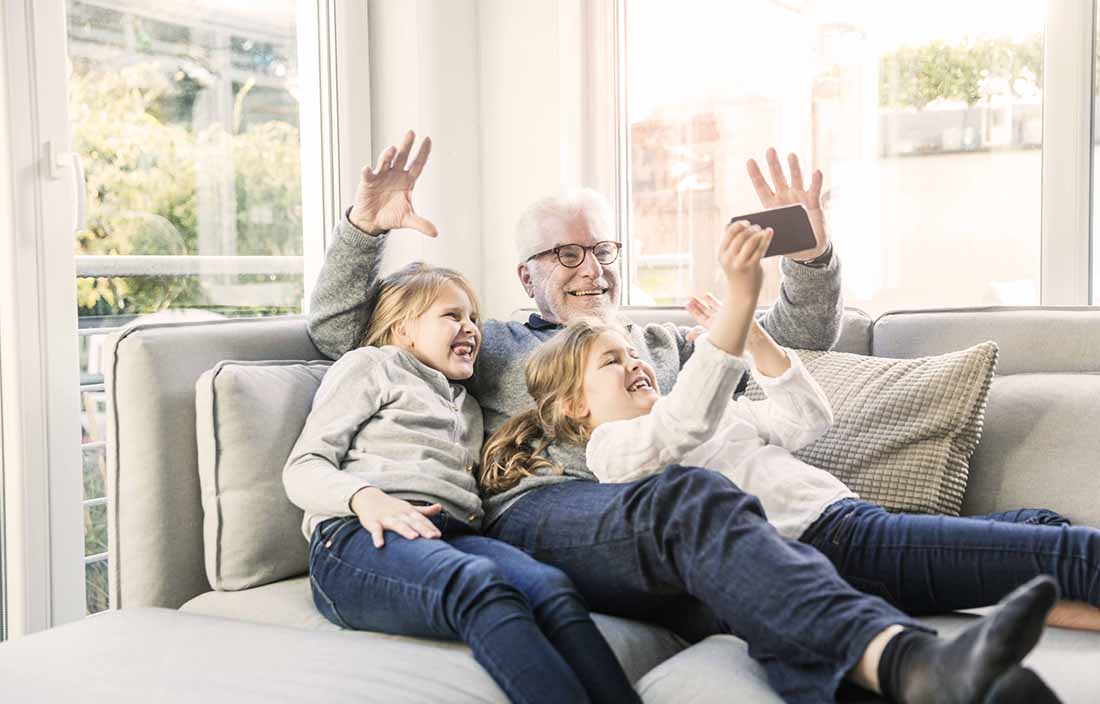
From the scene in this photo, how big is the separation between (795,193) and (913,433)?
508mm

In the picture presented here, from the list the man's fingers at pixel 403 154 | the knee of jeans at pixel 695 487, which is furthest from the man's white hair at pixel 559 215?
the knee of jeans at pixel 695 487

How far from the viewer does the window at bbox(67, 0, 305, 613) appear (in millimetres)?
2289

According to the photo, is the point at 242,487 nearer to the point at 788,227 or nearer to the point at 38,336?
the point at 38,336

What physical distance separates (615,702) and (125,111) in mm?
1637

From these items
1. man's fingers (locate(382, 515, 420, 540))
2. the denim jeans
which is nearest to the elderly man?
the denim jeans

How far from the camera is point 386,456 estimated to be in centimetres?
179

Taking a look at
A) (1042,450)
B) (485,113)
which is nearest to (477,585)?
(1042,450)

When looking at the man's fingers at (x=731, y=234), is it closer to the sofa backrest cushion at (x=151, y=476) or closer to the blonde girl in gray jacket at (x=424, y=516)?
the blonde girl in gray jacket at (x=424, y=516)

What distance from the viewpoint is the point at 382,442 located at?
180cm

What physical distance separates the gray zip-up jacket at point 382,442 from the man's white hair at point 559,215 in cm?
45

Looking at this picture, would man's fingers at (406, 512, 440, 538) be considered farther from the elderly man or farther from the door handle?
the door handle

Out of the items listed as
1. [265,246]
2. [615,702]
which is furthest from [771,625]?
[265,246]

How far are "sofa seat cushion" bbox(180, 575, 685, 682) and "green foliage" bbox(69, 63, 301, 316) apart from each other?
2.63 feet

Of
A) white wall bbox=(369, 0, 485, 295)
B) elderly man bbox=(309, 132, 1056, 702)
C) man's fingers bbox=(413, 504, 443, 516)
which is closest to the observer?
elderly man bbox=(309, 132, 1056, 702)
